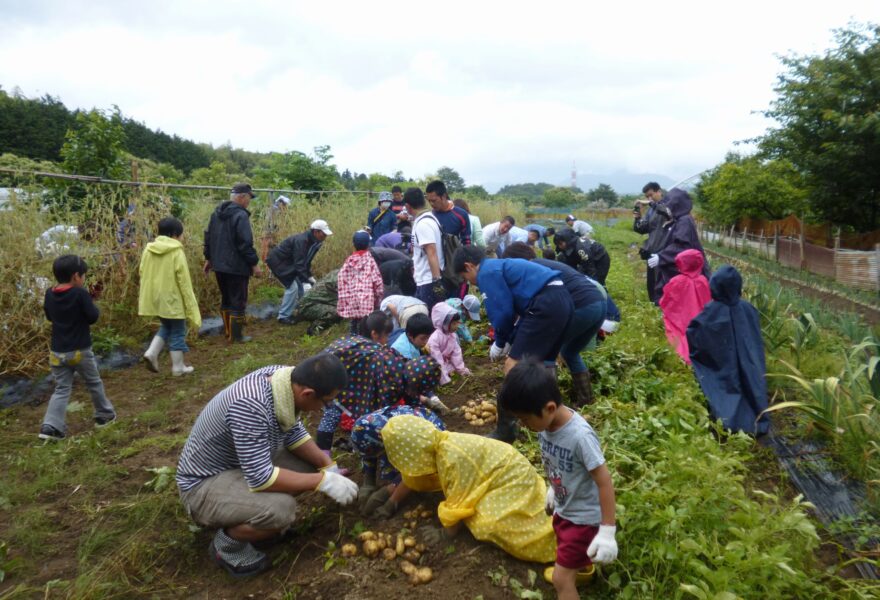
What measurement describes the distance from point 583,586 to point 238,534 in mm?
1687

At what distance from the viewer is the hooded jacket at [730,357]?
3.72m

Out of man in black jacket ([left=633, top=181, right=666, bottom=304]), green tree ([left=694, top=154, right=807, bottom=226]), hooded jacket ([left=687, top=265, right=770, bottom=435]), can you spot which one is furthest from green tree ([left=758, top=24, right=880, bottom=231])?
hooded jacket ([left=687, top=265, right=770, bottom=435])

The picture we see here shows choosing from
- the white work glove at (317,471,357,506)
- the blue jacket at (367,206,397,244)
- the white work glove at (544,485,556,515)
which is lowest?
the white work glove at (317,471,357,506)

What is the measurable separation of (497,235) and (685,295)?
13.2 feet

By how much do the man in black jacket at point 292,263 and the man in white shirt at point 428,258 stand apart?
2492mm

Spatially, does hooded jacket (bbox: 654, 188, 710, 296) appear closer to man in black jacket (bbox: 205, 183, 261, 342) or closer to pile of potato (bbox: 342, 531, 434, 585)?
pile of potato (bbox: 342, 531, 434, 585)

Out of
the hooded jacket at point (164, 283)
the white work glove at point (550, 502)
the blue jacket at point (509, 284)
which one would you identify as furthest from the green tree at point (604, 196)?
the white work glove at point (550, 502)

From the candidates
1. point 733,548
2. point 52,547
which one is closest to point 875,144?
point 733,548

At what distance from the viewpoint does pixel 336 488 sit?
2.70 meters

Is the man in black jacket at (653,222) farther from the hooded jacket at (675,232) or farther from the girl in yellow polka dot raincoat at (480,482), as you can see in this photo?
the girl in yellow polka dot raincoat at (480,482)

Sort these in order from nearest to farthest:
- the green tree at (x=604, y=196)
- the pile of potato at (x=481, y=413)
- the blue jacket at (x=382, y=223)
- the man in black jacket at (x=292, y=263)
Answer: the pile of potato at (x=481, y=413) < the man in black jacket at (x=292, y=263) < the blue jacket at (x=382, y=223) < the green tree at (x=604, y=196)

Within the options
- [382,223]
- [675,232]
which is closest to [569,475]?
[675,232]

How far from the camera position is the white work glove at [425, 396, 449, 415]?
4.14 meters

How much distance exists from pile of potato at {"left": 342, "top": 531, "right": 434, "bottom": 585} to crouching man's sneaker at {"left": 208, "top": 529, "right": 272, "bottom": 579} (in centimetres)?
45
